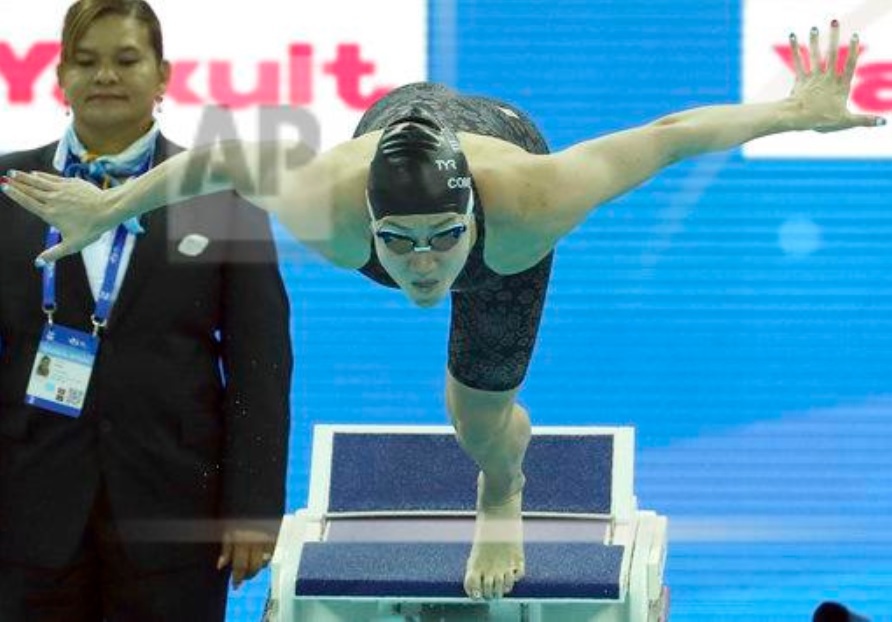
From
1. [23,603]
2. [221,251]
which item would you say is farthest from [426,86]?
[23,603]

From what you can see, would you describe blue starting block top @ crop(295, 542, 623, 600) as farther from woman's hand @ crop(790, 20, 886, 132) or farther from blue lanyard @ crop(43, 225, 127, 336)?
woman's hand @ crop(790, 20, 886, 132)

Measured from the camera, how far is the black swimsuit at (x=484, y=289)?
11.6ft

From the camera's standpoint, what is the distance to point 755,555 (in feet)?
15.2

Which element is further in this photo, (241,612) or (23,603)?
(241,612)

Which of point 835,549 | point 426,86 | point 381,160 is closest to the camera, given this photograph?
point 381,160

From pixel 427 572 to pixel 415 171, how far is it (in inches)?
35.0

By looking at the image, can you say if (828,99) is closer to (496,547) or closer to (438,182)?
(438,182)

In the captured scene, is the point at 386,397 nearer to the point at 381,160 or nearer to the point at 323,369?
the point at 323,369

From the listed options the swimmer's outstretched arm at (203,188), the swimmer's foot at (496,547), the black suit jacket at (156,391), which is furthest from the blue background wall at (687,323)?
the swimmer's outstretched arm at (203,188)

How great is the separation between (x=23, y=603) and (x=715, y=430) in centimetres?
157

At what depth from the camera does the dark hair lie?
3.78 metres

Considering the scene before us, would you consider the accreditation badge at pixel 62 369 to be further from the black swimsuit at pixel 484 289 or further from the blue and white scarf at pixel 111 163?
the black swimsuit at pixel 484 289

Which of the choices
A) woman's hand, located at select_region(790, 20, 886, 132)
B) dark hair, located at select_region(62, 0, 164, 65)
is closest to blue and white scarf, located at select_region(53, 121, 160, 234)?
dark hair, located at select_region(62, 0, 164, 65)

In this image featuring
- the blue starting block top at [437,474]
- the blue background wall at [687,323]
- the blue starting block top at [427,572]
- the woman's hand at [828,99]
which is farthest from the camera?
the blue background wall at [687,323]
